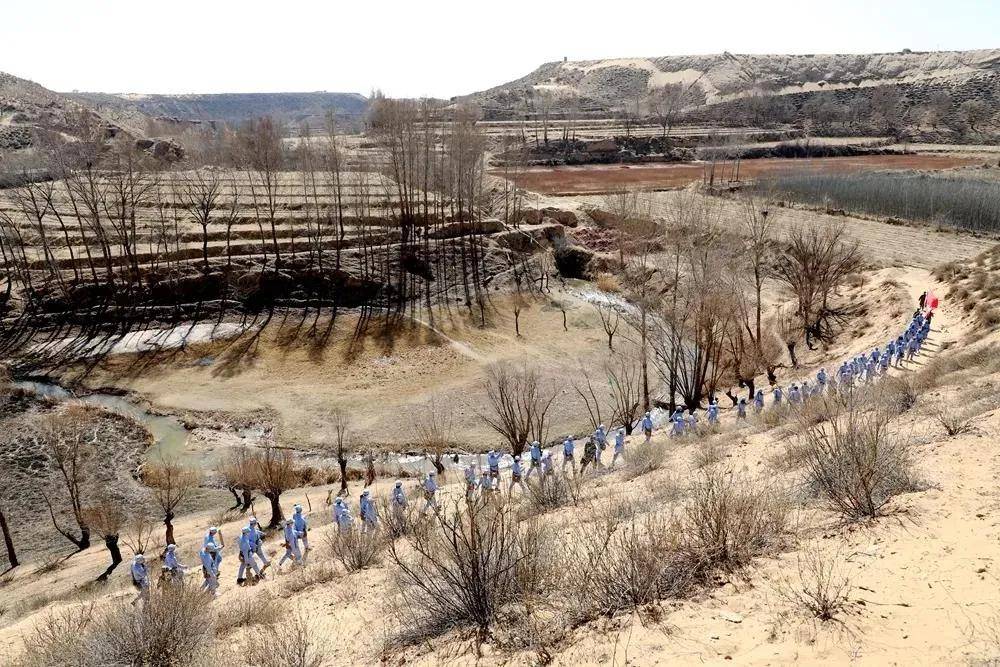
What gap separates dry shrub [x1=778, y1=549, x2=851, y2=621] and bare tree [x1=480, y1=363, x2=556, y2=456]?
12863 millimetres

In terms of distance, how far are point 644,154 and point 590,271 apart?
53.5 metres

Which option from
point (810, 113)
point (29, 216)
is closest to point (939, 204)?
point (29, 216)

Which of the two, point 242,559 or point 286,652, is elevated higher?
point 286,652

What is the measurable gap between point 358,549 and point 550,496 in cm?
423

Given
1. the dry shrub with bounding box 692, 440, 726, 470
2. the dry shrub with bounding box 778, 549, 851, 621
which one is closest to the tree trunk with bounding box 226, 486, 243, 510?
the dry shrub with bounding box 692, 440, 726, 470

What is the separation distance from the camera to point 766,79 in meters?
157

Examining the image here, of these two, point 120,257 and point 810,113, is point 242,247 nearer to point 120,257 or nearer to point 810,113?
point 120,257

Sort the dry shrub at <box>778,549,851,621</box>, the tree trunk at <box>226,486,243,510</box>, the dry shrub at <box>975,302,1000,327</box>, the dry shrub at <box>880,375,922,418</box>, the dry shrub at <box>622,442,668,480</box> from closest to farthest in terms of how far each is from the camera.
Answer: the dry shrub at <box>778,549,851,621</box>
the dry shrub at <box>880,375,922,418</box>
the dry shrub at <box>622,442,668,480</box>
the tree trunk at <box>226,486,243,510</box>
the dry shrub at <box>975,302,1000,327</box>

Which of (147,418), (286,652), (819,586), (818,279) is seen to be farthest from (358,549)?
(818,279)

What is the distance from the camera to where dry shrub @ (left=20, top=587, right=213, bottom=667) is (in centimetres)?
721

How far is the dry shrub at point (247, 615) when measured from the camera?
930 cm

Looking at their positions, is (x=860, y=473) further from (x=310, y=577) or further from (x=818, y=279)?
(x=818, y=279)

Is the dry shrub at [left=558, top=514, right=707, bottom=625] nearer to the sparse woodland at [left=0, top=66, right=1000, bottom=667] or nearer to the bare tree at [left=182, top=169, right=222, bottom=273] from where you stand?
the sparse woodland at [left=0, top=66, right=1000, bottom=667]

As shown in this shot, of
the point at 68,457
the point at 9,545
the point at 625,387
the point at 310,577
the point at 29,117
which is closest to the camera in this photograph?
the point at 310,577
